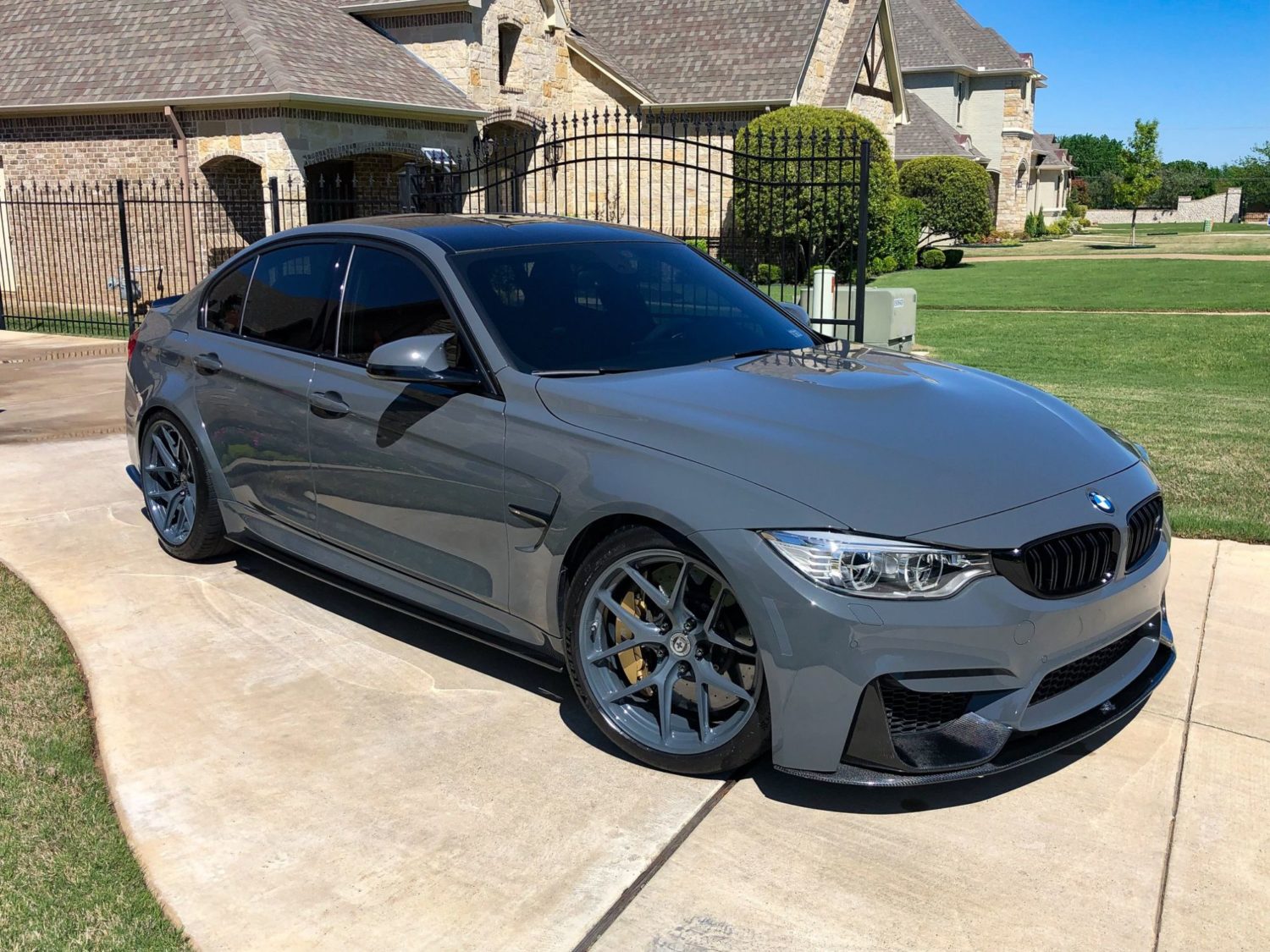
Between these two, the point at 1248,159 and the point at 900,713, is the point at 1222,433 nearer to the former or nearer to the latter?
the point at 900,713

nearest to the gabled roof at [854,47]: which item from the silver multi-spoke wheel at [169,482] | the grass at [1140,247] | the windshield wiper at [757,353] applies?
the grass at [1140,247]

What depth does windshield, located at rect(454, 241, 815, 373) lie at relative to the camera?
4504 millimetres

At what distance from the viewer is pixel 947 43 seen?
54719mm

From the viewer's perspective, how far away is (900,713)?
3.42 metres

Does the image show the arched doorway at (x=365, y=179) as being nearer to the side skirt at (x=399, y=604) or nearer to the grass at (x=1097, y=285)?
the grass at (x=1097, y=285)

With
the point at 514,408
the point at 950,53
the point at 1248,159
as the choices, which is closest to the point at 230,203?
the point at 514,408

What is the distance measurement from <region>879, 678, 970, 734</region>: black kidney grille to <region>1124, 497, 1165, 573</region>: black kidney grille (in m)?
0.82

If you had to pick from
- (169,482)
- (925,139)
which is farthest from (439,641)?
(925,139)

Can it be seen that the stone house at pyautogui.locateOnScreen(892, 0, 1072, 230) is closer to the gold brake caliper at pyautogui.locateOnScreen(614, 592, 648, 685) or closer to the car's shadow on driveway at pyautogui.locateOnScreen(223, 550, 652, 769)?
the car's shadow on driveway at pyautogui.locateOnScreen(223, 550, 652, 769)

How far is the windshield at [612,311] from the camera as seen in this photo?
450cm

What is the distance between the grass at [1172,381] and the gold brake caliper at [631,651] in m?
3.99

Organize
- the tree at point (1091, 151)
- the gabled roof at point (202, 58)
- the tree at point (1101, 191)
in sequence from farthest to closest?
the tree at point (1091, 151)
the tree at point (1101, 191)
the gabled roof at point (202, 58)

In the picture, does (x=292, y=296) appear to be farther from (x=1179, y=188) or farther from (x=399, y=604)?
(x=1179, y=188)

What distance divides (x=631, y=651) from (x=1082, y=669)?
143cm
